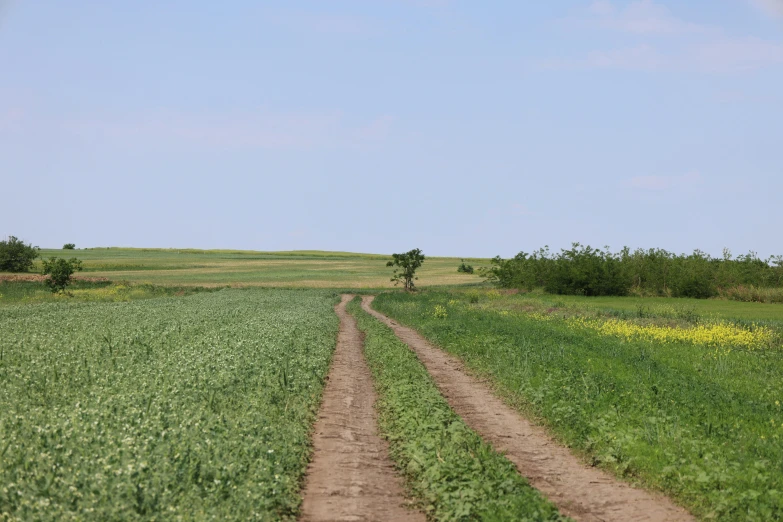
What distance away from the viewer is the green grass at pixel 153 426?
8.68 meters

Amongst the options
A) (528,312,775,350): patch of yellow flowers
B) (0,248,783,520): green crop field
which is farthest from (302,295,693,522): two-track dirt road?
(528,312,775,350): patch of yellow flowers

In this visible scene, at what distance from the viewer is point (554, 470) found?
1259 cm

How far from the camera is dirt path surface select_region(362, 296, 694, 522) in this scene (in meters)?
10.5

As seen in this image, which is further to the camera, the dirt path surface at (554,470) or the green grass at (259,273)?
the green grass at (259,273)

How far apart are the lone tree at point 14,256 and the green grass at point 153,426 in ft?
329

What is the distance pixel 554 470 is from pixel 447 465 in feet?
7.37

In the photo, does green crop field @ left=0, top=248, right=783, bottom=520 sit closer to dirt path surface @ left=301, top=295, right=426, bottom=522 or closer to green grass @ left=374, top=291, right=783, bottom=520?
green grass @ left=374, top=291, right=783, bottom=520

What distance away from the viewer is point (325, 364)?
2331 cm

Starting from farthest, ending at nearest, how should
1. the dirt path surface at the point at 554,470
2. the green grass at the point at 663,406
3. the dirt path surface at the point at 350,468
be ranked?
the green grass at the point at 663,406
the dirt path surface at the point at 554,470
the dirt path surface at the point at 350,468

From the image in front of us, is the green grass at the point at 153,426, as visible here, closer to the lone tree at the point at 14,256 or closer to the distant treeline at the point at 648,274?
the distant treeline at the point at 648,274

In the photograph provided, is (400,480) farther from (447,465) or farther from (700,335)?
(700,335)

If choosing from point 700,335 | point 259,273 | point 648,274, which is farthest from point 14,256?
point 700,335

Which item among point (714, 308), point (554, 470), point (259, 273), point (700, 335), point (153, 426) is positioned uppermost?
point (259, 273)

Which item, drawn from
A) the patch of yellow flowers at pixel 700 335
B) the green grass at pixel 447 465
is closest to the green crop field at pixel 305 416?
the green grass at pixel 447 465
